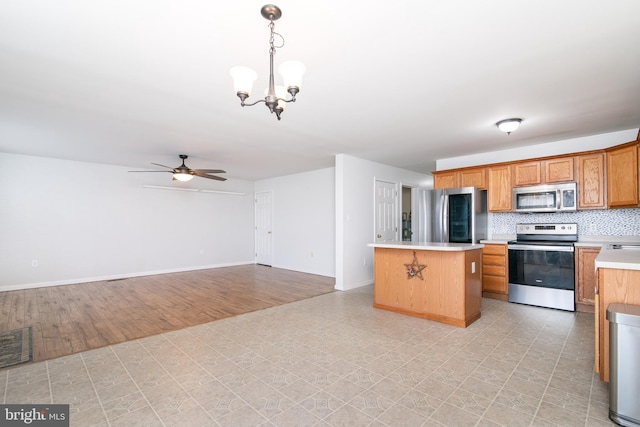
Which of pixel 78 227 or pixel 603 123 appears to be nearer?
pixel 603 123

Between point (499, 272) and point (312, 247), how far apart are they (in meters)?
3.86

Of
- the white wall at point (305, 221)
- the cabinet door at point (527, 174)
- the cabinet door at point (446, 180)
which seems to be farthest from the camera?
the white wall at point (305, 221)

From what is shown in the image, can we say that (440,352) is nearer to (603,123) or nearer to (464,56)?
(464,56)

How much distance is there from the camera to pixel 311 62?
89.3 inches

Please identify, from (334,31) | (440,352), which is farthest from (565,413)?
(334,31)

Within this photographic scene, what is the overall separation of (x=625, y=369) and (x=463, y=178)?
3.80m

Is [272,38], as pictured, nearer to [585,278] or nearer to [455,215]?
[455,215]

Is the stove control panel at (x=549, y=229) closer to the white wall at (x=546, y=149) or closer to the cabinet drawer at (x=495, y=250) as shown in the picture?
the cabinet drawer at (x=495, y=250)

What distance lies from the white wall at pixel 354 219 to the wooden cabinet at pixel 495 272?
79.8 inches

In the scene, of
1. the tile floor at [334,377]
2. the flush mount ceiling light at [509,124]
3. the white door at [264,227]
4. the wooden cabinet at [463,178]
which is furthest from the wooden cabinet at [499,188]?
the white door at [264,227]

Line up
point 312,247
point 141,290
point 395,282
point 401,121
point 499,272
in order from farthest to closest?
point 312,247
point 141,290
point 499,272
point 395,282
point 401,121

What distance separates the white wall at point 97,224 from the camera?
17.6 feet

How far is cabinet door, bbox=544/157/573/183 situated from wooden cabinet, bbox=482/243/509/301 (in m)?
1.19

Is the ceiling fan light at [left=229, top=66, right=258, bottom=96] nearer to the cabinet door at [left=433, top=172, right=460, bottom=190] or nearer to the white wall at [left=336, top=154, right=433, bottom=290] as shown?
the white wall at [left=336, top=154, right=433, bottom=290]
